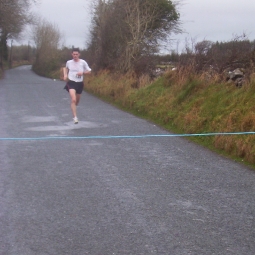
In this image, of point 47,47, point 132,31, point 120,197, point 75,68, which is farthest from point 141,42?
point 47,47

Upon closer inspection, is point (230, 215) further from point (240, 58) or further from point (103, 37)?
point (103, 37)

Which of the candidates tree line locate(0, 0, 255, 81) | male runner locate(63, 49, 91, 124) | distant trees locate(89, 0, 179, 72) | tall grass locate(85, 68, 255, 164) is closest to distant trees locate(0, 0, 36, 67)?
tree line locate(0, 0, 255, 81)

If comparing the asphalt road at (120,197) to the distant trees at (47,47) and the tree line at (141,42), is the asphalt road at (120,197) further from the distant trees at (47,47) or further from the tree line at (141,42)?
the distant trees at (47,47)

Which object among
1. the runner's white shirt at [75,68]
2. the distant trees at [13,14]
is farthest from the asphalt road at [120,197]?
the distant trees at [13,14]

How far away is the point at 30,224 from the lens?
16.8 feet

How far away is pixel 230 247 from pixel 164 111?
9150 millimetres

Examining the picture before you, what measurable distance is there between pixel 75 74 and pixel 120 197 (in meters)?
6.90

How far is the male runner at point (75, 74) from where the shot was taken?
491 inches

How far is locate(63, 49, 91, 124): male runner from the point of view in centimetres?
1246

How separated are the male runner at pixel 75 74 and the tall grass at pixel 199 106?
2.32 metres

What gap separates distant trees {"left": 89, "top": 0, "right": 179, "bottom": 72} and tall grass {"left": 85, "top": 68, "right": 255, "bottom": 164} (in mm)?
6670

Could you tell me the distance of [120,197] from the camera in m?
6.13

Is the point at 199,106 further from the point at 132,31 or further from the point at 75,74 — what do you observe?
the point at 132,31

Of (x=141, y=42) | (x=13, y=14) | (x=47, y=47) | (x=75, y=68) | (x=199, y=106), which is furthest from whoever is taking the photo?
(x=47, y=47)
